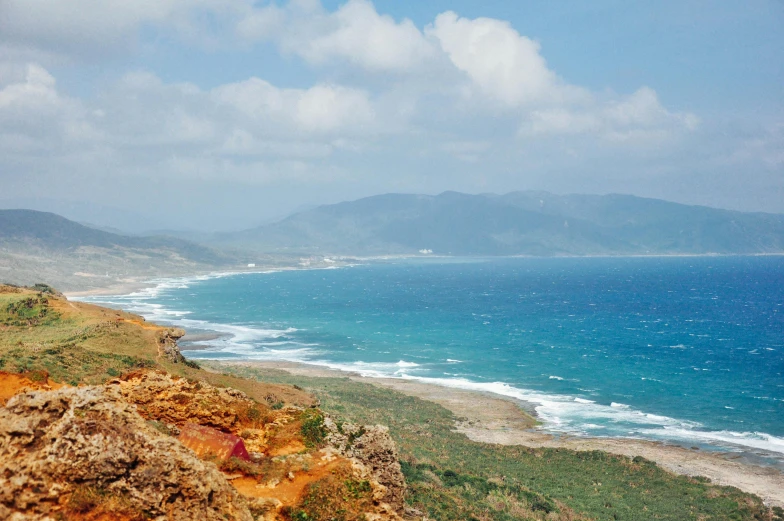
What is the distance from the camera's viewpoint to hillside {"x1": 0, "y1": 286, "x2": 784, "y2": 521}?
9.76 m

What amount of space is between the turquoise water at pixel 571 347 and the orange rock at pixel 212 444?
46.6m

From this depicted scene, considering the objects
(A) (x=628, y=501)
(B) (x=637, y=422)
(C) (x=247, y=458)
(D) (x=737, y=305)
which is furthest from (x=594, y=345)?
(C) (x=247, y=458)

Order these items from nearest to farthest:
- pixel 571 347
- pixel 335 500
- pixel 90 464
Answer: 1. pixel 90 464
2. pixel 335 500
3. pixel 571 347

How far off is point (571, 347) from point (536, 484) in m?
64.1

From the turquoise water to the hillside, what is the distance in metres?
16.9

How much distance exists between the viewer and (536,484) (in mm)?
37312

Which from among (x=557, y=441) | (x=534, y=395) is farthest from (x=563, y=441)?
(x=534, y=395)

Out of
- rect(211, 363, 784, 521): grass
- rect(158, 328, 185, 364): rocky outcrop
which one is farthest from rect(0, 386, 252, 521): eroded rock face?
rect(158, 328, 185, 364): rocky outcrop

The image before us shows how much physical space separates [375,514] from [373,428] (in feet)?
23.4

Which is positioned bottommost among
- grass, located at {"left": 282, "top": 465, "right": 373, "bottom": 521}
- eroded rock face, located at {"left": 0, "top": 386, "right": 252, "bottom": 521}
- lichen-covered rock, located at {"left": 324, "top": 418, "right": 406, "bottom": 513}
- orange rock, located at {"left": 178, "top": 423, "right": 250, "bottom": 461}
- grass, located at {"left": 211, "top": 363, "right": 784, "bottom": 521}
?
grass, located at {"left": 211, "top": 363, "right": 784, "bottom": 521}

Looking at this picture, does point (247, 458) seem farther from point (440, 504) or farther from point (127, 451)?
point (440, 504)

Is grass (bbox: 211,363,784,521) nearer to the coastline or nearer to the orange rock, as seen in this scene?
the coastline

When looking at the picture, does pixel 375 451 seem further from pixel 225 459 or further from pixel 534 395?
pixel 534 395

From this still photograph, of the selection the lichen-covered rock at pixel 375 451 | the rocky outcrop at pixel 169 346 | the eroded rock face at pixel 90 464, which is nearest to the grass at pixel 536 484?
the lichen-covered rock at pixel 375 451
